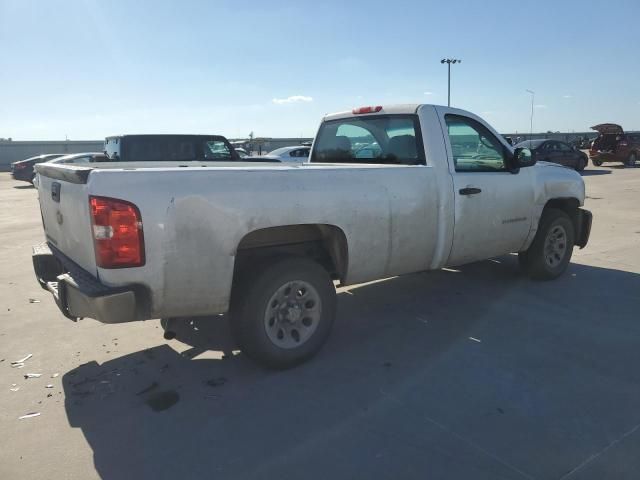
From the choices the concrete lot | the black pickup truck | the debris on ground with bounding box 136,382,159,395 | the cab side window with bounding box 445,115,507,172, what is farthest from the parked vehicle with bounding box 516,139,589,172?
the debris on ground with bounding box 136,382,159,395

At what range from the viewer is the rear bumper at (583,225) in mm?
6143

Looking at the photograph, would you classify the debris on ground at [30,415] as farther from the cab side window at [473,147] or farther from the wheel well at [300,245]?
the cab side window at [473,147]

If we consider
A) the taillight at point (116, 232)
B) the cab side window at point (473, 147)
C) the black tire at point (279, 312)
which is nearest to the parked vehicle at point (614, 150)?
the cab side window at point (473, 147)

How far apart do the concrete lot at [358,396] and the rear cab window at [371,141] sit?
155 centimetres

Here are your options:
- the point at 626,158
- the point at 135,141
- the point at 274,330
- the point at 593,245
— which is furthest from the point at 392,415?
the point at 626,158

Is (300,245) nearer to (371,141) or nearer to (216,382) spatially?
(216,382)

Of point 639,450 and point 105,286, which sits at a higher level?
point 105,286

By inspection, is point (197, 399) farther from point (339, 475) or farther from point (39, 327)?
point (39, 327)

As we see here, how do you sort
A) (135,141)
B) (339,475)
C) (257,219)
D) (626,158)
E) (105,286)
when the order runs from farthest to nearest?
(626,158), (135,141), (257,219), (105,286), (339,475)

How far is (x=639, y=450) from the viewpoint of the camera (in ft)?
8.74

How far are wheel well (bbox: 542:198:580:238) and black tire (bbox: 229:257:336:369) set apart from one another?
3.44 metres

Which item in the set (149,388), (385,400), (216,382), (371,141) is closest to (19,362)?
(149,388)

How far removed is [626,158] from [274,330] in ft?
98.3

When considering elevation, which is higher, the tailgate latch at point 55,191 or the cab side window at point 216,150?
the cab side window at point 216,150
